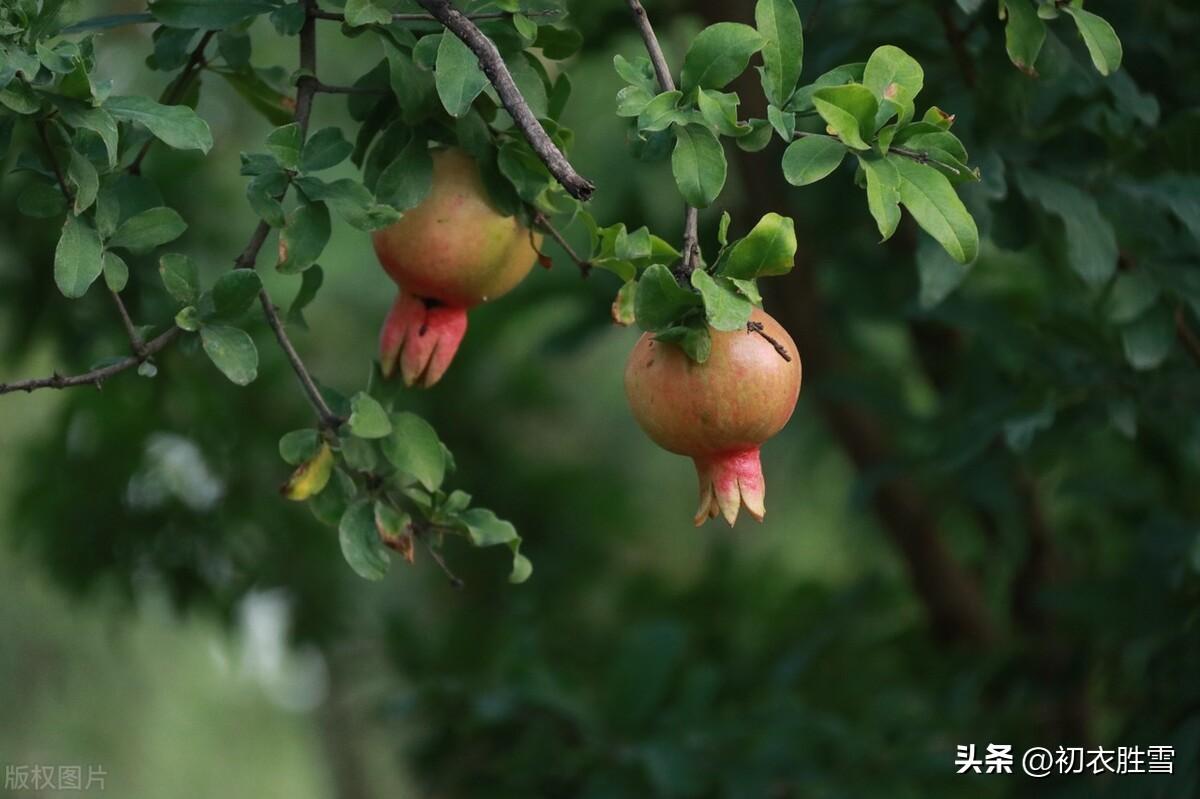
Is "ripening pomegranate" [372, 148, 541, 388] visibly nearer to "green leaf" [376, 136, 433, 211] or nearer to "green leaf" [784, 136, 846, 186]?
"green leaf" [376, 136, 433, 211]

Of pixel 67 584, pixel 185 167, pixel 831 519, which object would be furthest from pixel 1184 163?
pixel 831 519

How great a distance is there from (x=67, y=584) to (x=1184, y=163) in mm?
1678

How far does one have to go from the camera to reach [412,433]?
0.85m

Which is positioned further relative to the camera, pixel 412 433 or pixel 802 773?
pixel 802 773

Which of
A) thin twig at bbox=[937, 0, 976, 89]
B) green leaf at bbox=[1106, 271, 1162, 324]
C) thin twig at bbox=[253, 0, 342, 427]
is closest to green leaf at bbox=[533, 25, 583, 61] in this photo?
thin twig at bbox=[253, 0, 342, 427]

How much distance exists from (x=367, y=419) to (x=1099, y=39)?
478 millimetres

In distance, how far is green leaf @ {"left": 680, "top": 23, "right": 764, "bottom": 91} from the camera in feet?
2.38

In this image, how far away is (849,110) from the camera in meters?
0.72

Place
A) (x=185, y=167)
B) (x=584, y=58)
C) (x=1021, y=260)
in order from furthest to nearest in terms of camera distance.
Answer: (x=1021, y=260), (x=185, y=167), (x=584, y=58)

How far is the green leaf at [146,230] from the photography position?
813 mm

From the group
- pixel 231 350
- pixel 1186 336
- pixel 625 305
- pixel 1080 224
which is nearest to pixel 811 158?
pixel 625 305

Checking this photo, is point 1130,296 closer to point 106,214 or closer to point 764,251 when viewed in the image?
point 764,251

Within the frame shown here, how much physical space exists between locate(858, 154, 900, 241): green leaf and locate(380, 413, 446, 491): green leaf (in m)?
0.30

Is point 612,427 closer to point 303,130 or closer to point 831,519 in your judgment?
point 831,519
